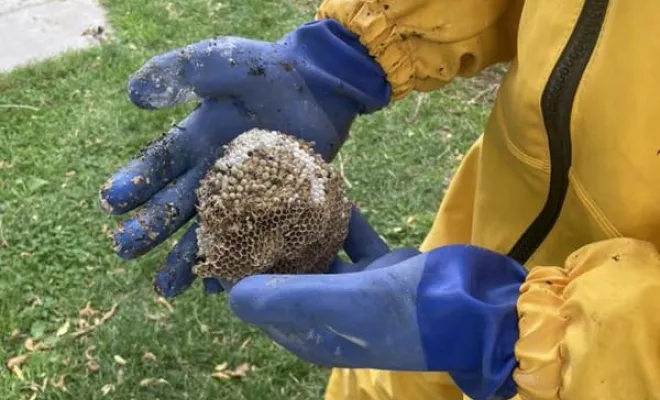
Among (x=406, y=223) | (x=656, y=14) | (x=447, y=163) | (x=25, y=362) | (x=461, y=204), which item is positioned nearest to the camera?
(x=656, y=14)

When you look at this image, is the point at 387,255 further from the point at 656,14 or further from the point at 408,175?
the point at 408,175

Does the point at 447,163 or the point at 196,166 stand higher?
the point at 196,166

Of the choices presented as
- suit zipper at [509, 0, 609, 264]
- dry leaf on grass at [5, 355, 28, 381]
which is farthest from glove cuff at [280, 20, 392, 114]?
dry leaf on grass at [5, 355, 28, 381]

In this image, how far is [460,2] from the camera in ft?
2.81

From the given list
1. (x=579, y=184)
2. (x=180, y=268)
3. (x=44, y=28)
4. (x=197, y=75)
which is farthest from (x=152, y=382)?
(x=44, y=28)

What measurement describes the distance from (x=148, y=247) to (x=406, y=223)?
1134mm

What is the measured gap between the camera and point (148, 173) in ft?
3.03

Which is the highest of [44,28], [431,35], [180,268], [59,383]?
[431,35]

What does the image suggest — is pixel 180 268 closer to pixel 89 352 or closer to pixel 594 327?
pixel 594 327

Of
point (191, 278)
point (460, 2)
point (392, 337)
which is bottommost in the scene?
point (191, 278)

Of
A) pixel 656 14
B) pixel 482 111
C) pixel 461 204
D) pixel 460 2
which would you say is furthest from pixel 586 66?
pixel 482 111

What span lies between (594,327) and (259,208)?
395 millimetres

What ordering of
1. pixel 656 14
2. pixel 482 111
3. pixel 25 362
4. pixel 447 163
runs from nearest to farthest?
pixel 656 14 → pixel 25 362 → pixel 447 163 → pixel 482 111

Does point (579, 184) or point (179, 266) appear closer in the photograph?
point (579, 184)
